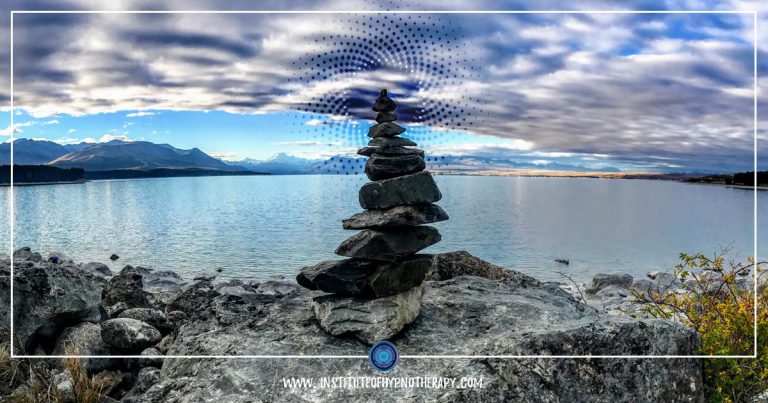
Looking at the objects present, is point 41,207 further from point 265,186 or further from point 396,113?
point 396,113

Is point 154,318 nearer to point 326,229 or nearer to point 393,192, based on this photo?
point 393,192

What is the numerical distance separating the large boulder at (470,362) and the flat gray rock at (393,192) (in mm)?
2427

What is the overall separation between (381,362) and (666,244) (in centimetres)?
3186

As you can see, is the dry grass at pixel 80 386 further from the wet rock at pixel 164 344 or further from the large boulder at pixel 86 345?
the wet rock at pixel 164 344

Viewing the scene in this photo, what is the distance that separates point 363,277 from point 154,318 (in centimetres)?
614

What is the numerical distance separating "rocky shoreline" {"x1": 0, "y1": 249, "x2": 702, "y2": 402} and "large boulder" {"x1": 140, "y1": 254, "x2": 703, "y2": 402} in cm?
2

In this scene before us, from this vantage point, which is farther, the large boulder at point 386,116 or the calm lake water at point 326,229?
the calm lake water at point 326,229

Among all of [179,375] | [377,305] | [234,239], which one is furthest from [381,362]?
[234,239]

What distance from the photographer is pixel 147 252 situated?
119ft

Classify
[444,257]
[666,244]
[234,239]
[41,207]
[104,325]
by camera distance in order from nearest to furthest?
[104,325] → [444,257] → [666,244] → [234,239] → [41,207]

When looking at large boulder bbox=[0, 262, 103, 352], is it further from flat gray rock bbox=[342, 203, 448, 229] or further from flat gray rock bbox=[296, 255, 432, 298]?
flat gray rock bbox=[342, 203, 448, 229]

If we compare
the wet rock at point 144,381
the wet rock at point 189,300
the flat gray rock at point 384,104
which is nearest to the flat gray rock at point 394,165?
the flat gray rock at point 384,104

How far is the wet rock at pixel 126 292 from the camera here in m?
15.1

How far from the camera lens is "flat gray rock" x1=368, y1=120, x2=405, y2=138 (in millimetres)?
9977
